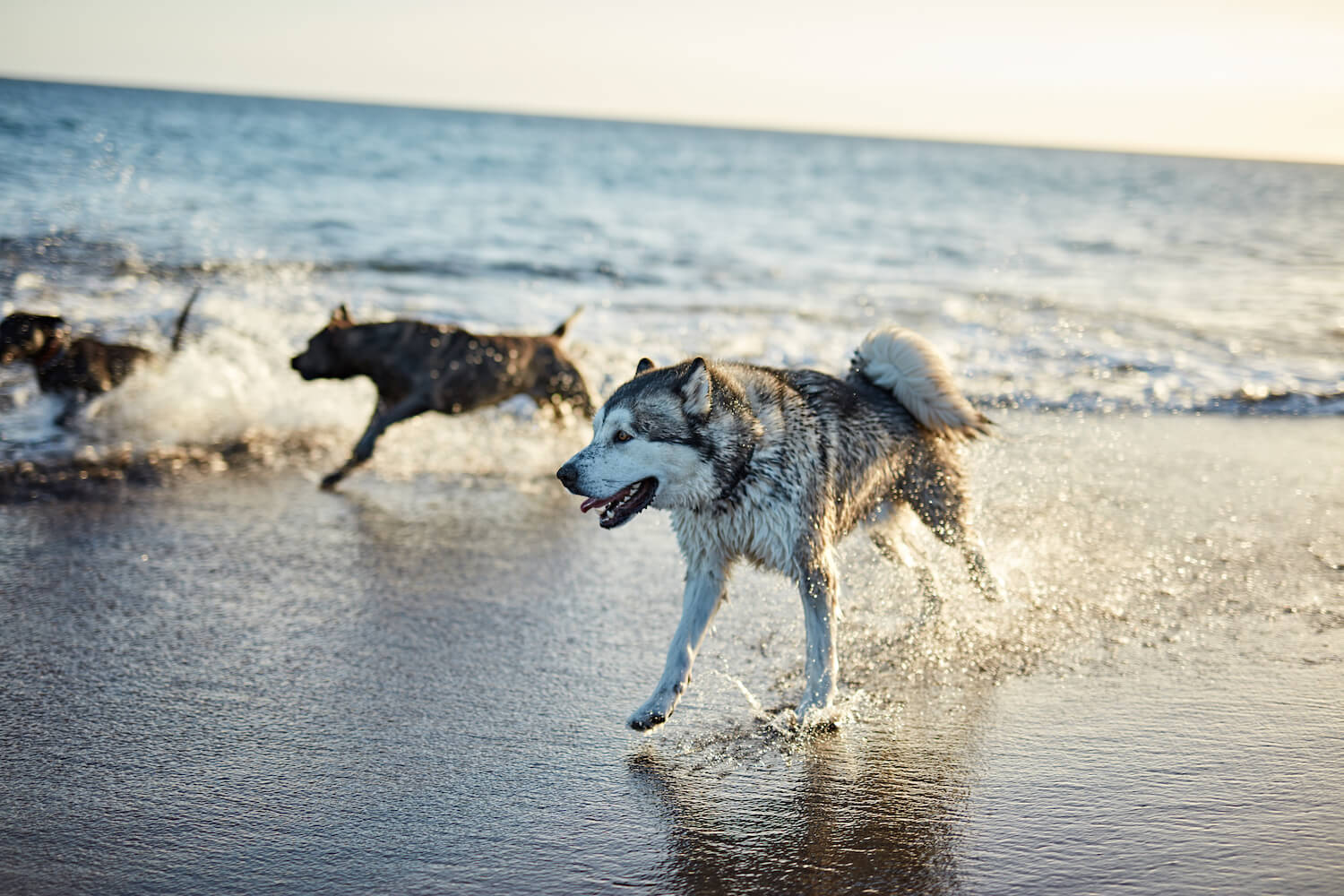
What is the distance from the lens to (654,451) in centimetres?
373

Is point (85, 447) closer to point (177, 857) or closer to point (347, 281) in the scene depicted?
point (177, 857)

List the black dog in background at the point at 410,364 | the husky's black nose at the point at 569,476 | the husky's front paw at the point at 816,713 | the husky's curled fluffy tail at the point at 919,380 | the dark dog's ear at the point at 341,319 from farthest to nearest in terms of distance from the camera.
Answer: the dark dog's ear at the point at 341,319
the black dog in background at the point at 410,364
the husky's curled fluffy tail at the point at 919,380
the husky's front paw at the point at 816,713
the husky's black nose at the point at 569,476

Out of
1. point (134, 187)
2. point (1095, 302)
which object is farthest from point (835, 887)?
point (134, 187)

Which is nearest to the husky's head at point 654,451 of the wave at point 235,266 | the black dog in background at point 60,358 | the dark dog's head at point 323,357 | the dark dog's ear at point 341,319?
the dark dog's head at point 323,357

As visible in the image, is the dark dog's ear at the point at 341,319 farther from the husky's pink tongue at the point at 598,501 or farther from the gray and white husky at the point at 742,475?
the husky's pink tongue at the point at 598,501

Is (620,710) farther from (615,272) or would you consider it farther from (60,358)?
(615,272)

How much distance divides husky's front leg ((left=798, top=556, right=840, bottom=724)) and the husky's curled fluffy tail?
1023 millimetres

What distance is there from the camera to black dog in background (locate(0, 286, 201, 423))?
7.60m

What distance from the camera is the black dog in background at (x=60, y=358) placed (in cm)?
760

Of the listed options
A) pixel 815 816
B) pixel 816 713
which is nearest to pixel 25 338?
pixel 816 713

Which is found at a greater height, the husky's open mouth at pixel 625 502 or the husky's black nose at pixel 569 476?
the husky's black nose at pixel 569 476

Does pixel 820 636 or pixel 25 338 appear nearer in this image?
pixel 820 636

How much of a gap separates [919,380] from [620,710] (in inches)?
75.7

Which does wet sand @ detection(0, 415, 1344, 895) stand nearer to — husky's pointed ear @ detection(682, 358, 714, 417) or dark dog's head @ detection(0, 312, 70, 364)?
husky's pointed ear @ detection(682, 358, 714, 417)
